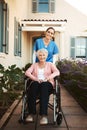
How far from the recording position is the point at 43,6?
2264 centimetres

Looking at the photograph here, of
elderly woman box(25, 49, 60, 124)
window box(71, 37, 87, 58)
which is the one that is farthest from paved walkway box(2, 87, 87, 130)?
window box(71, 37, 87, 58)

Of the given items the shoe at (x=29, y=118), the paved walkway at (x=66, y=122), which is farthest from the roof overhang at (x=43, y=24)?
the shoe at (x=29, y=118)

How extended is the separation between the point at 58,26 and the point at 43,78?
13587 mm

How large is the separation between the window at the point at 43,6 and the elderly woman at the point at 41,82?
613 inches

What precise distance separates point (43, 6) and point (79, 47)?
9.97ft

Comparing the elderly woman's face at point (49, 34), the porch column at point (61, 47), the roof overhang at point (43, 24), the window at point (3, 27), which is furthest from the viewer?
the porch column at point (61, 47)

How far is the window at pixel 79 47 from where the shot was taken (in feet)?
72.5

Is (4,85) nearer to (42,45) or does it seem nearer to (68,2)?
(42,45)

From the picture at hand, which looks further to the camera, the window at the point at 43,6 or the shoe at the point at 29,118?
the window at the point at 43,6

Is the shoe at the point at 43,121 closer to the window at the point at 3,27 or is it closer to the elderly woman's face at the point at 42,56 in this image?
the elderly woman's face at the point at 42,56

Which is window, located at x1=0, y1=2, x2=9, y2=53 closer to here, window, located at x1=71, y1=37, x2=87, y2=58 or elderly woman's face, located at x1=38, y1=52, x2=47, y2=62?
elderly woman's face, located at x1=38, y1=52, x2=47, y2=62

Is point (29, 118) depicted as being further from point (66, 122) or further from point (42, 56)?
point (42, 56)

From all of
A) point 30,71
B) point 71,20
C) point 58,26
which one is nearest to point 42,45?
point 30,71

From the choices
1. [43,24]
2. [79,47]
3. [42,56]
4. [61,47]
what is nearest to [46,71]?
[42,56]
